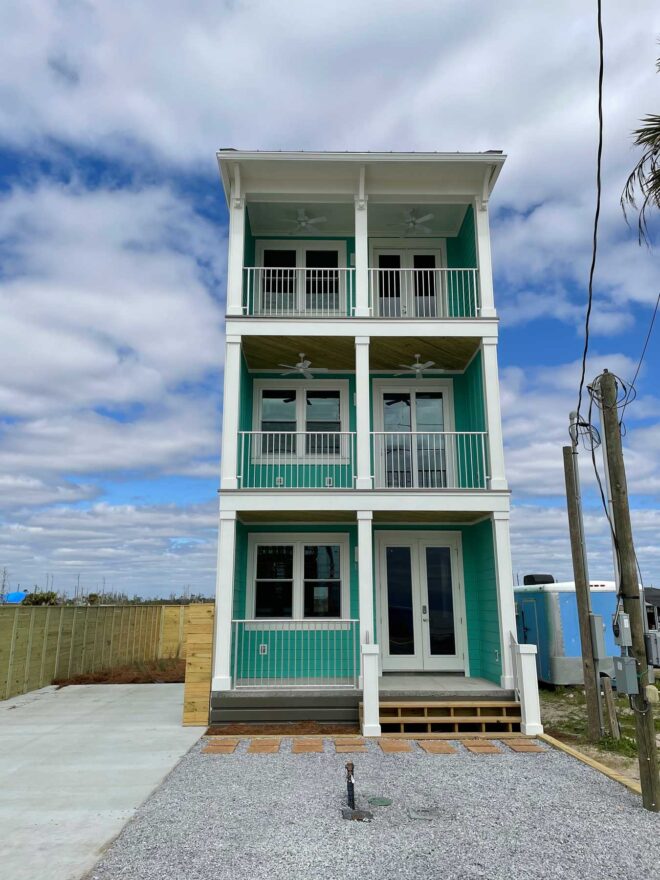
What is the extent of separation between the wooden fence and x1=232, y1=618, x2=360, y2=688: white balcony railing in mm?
4634

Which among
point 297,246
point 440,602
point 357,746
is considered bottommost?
point 357,746

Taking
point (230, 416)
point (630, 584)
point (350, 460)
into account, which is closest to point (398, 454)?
point (350, 460)

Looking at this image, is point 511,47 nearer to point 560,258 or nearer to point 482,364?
point 482,364

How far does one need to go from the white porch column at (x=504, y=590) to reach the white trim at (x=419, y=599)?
A: 1394 millimetres

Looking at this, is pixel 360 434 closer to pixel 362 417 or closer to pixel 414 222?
pixel 362 417

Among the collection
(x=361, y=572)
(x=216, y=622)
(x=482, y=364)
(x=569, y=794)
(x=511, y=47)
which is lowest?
(x=569, y=794)

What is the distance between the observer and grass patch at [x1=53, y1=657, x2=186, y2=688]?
→ 1313 centimetres

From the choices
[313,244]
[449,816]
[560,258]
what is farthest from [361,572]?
[560,258]

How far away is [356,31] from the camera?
6.07 metres

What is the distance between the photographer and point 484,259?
34.1ft

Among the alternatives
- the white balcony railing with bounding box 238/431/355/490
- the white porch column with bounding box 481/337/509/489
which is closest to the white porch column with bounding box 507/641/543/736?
the white porch column with bounding box 481/337/509/489

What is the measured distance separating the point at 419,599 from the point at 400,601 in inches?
13.3

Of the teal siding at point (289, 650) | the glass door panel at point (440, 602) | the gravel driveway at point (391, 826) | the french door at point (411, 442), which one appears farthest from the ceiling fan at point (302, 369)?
the gravel driveway at point (391, 826)

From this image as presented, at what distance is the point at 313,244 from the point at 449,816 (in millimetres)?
9999
